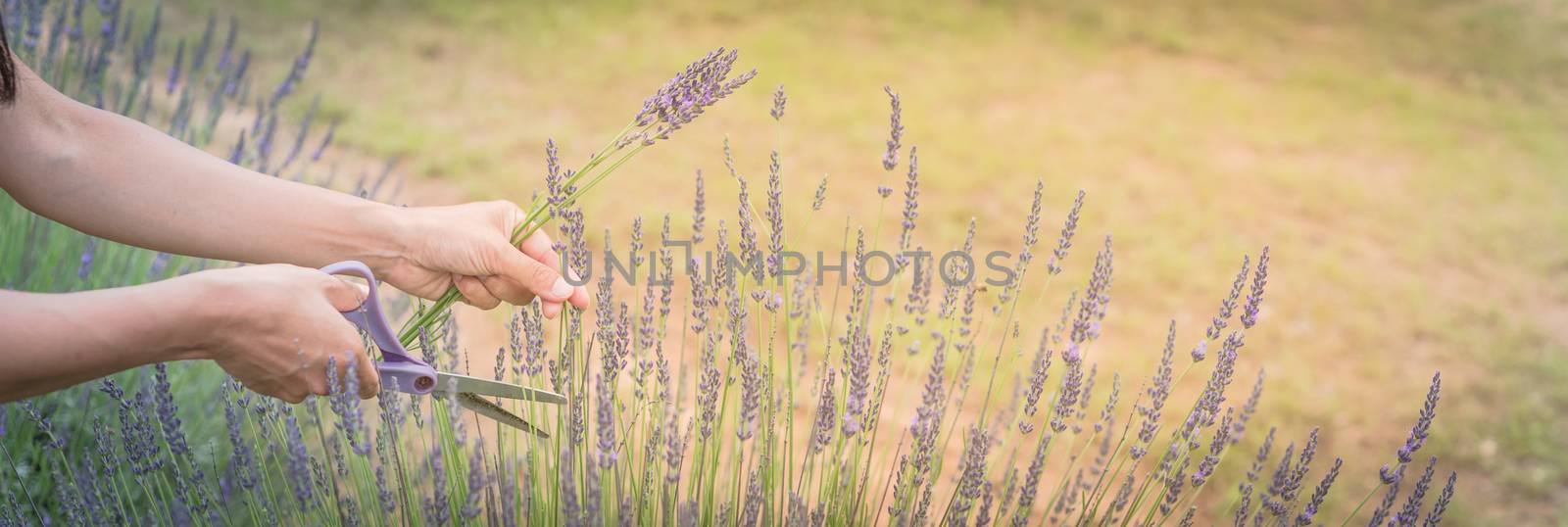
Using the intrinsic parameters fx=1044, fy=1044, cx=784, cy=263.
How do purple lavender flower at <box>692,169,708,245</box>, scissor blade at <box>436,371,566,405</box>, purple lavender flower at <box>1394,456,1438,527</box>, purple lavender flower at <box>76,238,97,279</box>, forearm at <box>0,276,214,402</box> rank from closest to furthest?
1. forearm at <box>0,276,214,402</box>
2. purple lavender flower at <box>1394,456,1438,527</box>
3. scissor blade at <box>436,371,566,405</box>
4. purple lavender flower at <box>692,169,708,245</box>
5. purple lavender flower at <box>76,238,97,279</box>

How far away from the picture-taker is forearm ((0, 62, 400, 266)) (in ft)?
5.61

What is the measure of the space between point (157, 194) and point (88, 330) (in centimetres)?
56

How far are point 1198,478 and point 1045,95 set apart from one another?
583 centimetres

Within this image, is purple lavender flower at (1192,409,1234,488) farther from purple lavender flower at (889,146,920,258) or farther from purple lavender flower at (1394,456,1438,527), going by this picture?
purple lavender flower at (889,146,920,258)

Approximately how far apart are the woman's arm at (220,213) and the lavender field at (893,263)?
0.10m

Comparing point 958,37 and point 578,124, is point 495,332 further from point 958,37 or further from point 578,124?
point 958,37

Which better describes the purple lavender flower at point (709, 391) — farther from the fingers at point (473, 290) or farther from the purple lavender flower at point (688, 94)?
the fingers at point (473, 290)

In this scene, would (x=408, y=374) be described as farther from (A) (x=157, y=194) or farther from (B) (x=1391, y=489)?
(B) (x=1391, y=489)

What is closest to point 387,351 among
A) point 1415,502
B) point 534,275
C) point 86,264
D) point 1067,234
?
point 534,275

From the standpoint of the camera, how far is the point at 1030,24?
833cm

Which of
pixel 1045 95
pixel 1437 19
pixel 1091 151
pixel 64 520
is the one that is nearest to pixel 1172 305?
pixel 1091 151

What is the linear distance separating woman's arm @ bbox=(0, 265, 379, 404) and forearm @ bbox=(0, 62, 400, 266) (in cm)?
42

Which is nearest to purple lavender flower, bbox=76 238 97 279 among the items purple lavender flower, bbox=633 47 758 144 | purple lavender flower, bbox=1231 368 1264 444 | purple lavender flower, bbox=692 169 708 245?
purple lavender flower, bbox=692 169 708 245

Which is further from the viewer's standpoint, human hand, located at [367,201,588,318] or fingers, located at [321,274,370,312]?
human hand, located at [367,201,588,318]
